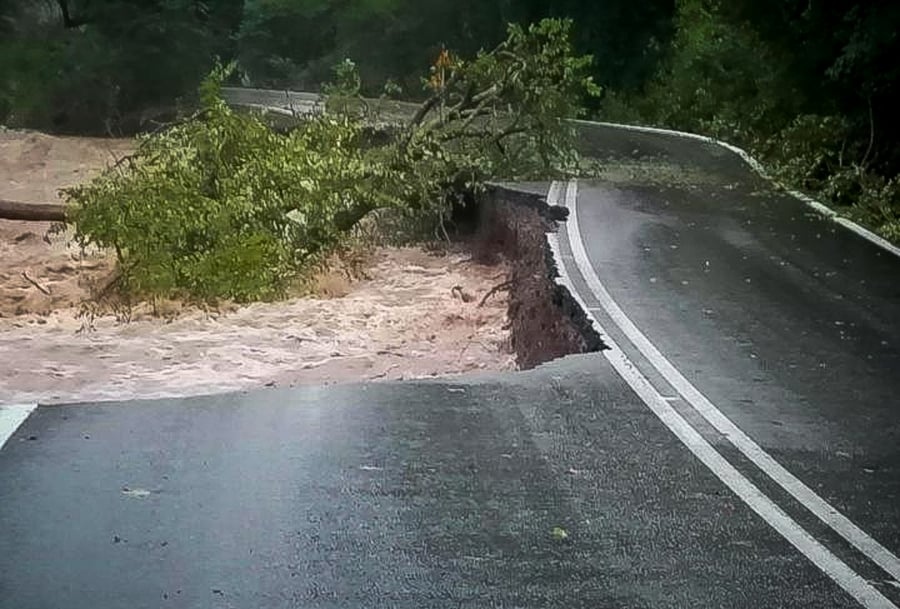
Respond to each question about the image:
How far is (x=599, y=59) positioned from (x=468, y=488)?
34.6 metres

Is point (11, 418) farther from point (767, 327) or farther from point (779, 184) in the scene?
point (779, 184)

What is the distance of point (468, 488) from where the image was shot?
6520 mm

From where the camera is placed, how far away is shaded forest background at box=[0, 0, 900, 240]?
19203 mm

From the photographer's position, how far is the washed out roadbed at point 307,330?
12.2m

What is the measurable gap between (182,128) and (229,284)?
269 cm

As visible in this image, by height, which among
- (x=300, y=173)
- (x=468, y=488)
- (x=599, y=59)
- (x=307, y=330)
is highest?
(x=468, y=488)

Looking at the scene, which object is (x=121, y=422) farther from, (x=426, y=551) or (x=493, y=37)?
(x=493, y=37)

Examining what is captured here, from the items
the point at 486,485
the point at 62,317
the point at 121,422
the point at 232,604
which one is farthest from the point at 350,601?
the point at 62,317

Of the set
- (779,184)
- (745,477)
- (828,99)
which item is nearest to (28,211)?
(779,184)

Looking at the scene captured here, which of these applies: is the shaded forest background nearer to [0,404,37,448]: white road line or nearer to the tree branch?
the tree branch

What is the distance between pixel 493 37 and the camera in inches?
1834

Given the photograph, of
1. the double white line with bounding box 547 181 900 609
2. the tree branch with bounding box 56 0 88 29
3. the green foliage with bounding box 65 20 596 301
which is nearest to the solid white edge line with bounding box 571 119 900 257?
the green foliage with bounding box 65 20 596 301

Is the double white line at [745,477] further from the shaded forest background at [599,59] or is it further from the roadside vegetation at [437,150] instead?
the shaded forest background at [599,59]

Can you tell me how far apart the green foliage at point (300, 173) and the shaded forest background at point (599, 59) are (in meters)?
3.84
